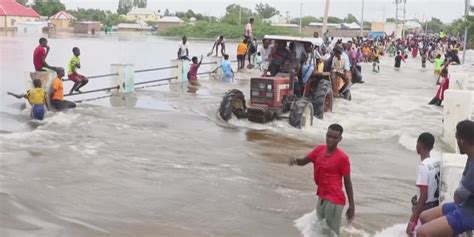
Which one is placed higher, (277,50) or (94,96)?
(277,50)

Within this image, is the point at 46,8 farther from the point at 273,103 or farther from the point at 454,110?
the point at 454,110

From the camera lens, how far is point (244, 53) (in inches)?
1040

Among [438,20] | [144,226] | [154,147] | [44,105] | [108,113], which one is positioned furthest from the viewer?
[438,20]

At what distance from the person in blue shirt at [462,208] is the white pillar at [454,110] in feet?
26.6

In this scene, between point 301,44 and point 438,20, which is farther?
point 438,20

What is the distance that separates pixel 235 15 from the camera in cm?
11081

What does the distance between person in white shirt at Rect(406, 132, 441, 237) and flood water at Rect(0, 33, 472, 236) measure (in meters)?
1.41

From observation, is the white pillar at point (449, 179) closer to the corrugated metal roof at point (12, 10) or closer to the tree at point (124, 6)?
the corrugated metal roof at point (12, 10)

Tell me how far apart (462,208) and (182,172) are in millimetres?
5454

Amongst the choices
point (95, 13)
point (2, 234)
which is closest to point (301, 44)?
point (2, 234)

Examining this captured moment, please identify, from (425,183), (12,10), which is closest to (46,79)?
(425,183)

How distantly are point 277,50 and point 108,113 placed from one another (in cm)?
426

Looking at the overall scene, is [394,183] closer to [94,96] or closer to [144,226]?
[144,226]

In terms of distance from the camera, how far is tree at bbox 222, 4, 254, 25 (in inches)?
4070
